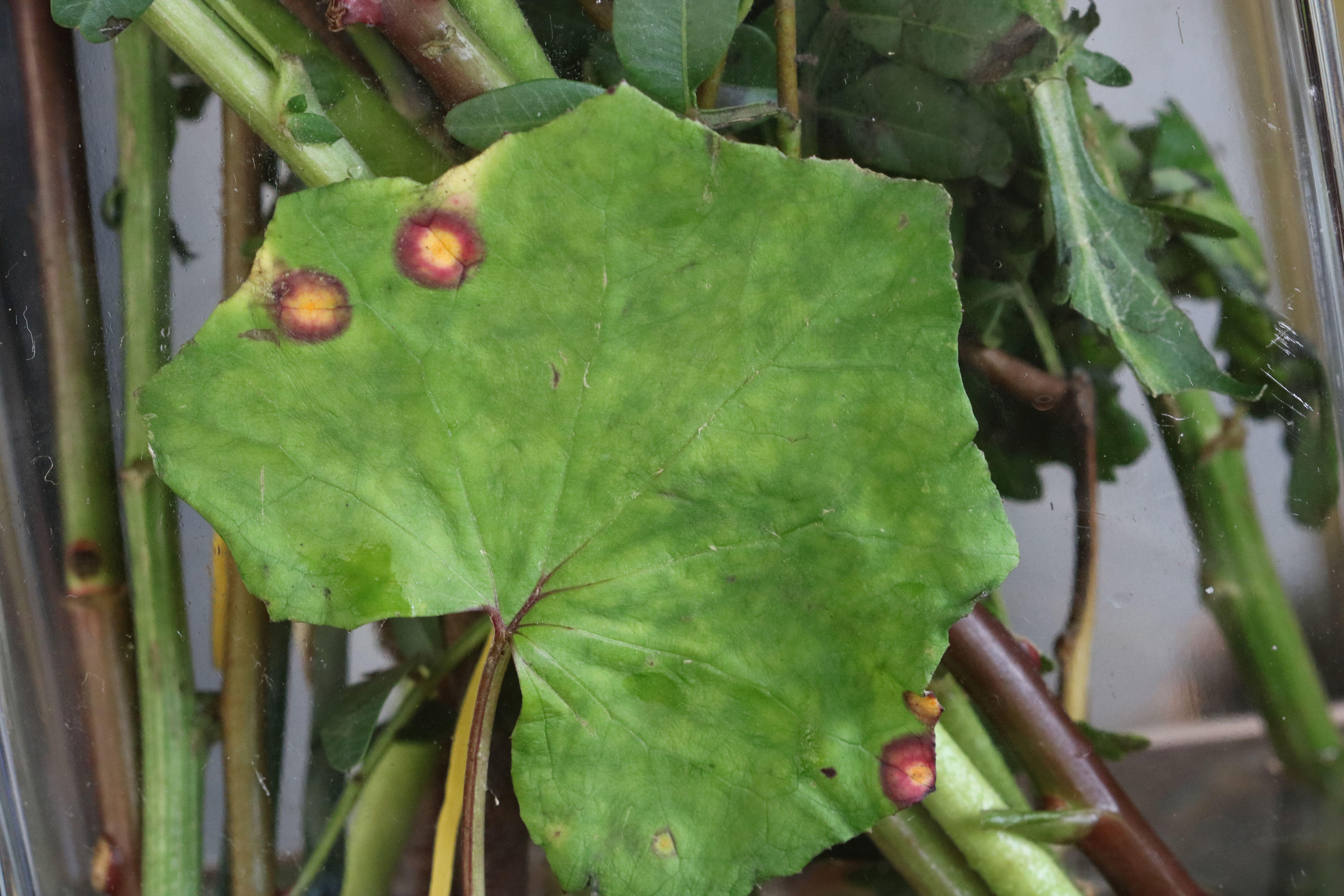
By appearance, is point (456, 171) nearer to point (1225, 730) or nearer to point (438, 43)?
point (438, 43)

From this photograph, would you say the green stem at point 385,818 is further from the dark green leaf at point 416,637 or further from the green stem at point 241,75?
the green stem at point 241,75

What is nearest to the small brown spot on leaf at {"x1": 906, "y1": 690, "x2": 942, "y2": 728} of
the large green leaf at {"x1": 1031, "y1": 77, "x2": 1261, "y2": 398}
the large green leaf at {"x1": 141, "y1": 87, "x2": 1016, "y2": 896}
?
the large green leaf at {"x1": 141, "y1": 87, "x2": 1016, "y2": 896}

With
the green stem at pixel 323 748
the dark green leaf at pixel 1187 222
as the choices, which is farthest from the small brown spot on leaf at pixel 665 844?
the dark green leaf at pixel 1187 222

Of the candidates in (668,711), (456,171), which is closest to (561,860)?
(668,711)

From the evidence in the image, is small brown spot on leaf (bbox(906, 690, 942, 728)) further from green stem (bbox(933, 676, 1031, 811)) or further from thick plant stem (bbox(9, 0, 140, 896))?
thick plant stem (bbox(9, 0, 140, 896))

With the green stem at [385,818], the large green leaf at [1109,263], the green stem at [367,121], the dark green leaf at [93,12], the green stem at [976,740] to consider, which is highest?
the dark green leaf at [93,12]
